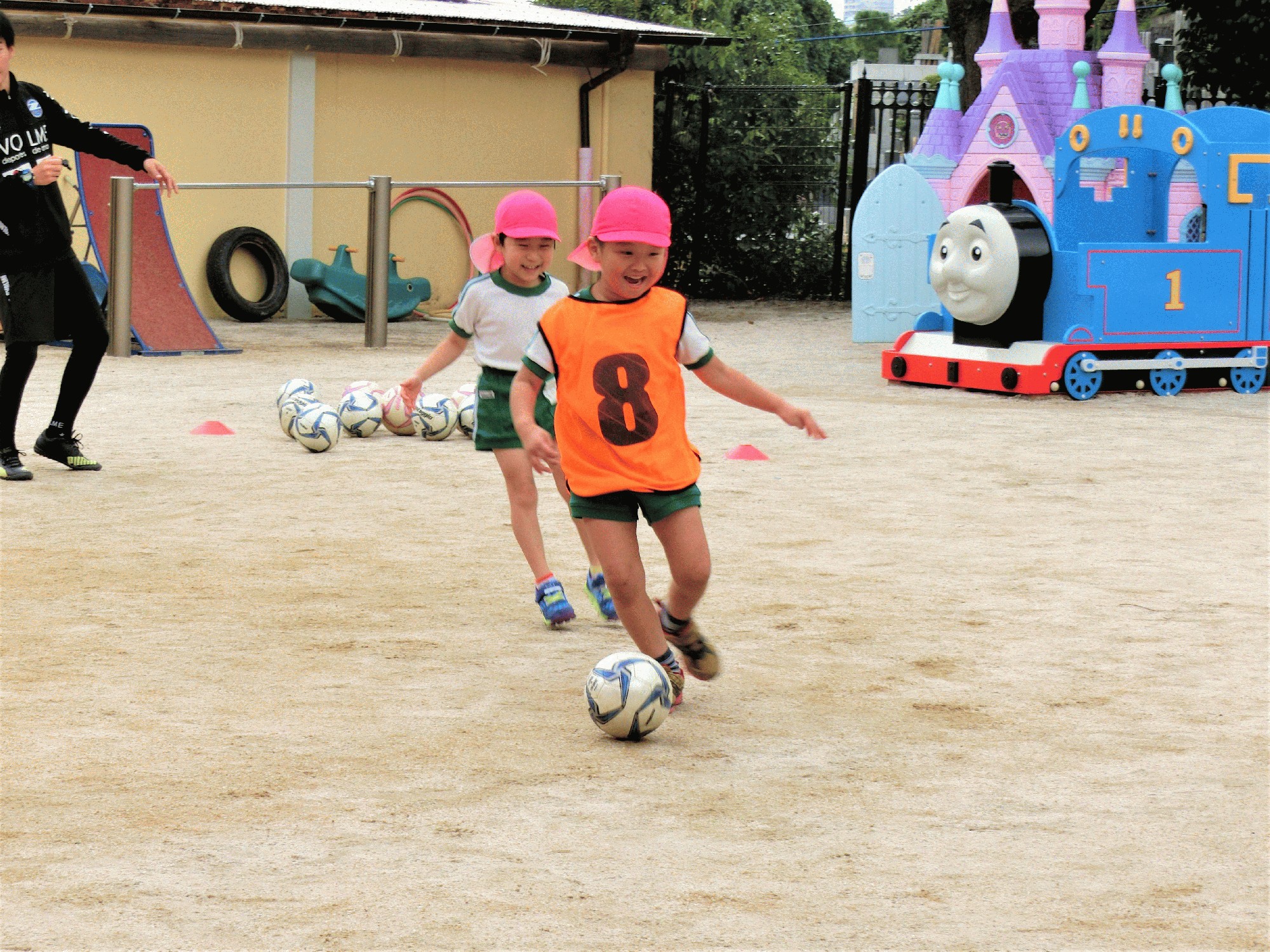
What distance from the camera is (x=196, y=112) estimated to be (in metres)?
18.4

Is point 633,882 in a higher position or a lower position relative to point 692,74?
lower

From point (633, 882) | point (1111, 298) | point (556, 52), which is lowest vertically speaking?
point (633, 882)

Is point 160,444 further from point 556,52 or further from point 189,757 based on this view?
point 556,52

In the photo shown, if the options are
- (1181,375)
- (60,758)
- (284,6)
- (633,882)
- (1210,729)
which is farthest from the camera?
(284,6)

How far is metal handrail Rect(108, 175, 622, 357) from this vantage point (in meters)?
14.0

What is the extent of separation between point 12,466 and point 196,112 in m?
10.6

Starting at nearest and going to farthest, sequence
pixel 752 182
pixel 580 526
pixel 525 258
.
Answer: pixel 580 526 → pixel 525 258 → pixel 752 182

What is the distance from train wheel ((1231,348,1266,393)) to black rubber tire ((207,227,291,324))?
961 centimetres

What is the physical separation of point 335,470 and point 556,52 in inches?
491

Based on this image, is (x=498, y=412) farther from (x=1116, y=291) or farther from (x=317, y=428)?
(x=1116, y=291)

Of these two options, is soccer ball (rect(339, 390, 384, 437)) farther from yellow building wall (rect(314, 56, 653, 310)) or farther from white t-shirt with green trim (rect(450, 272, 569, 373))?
yellow building wall (rect(314, 56, 653, 310))

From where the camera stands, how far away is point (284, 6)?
18281 millimetres

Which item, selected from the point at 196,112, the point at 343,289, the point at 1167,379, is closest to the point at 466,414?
the point at 1167,379

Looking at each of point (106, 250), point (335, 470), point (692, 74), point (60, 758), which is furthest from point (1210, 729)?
point (692, 74)
